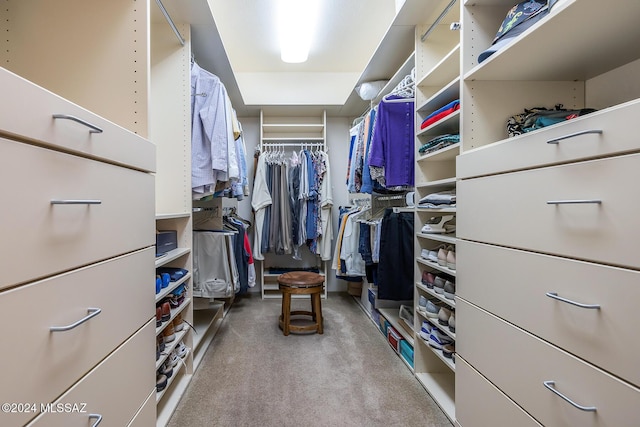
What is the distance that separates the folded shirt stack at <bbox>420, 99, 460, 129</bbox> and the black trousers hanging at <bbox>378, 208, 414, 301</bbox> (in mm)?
620

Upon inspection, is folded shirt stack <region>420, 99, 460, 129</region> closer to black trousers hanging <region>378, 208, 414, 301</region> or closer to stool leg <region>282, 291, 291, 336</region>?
black trousers hanging <region>378, 208, 414, 301</region>

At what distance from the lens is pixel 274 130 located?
3.64 m

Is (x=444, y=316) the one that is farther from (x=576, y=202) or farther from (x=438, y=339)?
(x=576, y=202)

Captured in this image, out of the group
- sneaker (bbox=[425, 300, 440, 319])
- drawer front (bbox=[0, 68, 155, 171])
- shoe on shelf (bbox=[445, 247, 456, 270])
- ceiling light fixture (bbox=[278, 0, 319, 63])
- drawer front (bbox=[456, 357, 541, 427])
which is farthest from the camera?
ceiling light fixture (bbox=[278, 0, 319, 63])

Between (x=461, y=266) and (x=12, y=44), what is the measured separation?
1.87 metres

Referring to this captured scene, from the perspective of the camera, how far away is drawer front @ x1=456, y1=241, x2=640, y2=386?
603 mm

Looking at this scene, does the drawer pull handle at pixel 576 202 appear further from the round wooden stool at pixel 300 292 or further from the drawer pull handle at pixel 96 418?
the round wooden stool at pixel 300 292

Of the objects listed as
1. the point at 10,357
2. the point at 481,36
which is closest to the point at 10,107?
the point at 10,357

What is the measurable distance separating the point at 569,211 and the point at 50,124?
3.82 feet

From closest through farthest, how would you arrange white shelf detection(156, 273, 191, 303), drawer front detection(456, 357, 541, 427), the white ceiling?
1. drawer front detection(456, 357, 541, 427)
2. white shelf detection(156, 273, 191, 303)
3. the white ceiling

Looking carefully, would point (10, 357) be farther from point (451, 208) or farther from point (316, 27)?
point (316, 27)

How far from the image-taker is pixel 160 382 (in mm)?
1339

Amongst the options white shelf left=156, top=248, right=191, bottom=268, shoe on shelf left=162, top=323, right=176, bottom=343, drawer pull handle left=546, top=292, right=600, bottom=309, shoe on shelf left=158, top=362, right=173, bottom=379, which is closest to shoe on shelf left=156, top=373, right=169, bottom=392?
shoe on shelf left=158, top=362, right=173, bottom=379

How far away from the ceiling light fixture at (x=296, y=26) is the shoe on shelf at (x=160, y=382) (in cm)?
243
